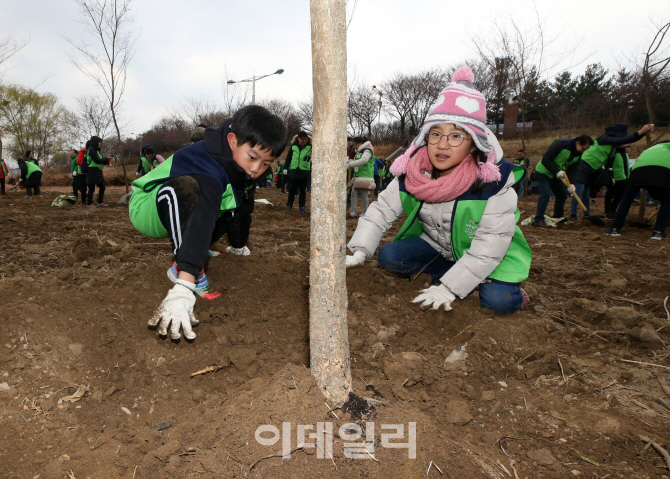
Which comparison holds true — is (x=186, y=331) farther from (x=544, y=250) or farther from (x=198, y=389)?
(x=544, y=250)

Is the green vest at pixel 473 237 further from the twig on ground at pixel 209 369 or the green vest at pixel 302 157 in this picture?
the green vest at pixel 302 157

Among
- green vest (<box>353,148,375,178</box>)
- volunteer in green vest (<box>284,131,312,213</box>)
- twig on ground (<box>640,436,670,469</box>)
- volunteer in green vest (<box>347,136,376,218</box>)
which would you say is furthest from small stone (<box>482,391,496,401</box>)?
volunteer in green vest (<box>284,131,312,213</box>)

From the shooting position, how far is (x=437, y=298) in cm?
240

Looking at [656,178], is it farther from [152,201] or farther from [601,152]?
[152,201]

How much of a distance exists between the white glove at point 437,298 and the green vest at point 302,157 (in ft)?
18.9

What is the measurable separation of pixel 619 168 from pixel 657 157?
6.18 feet

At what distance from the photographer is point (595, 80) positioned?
30.7 m

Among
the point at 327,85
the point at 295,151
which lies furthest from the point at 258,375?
the point at 295,151

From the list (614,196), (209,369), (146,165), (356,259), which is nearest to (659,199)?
(614,196)

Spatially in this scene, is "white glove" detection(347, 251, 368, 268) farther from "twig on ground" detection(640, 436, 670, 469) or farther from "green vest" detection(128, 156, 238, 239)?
"twig on ground" detection(640, 436, 670, 469)

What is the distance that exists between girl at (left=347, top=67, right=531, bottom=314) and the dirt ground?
0.18 meters

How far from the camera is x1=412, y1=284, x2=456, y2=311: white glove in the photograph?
2.38 metres

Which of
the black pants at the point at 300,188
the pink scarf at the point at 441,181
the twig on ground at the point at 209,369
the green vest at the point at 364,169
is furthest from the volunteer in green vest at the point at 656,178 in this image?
the twig on ground at the point at 209,369

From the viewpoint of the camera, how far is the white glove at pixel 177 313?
5.45 ft
